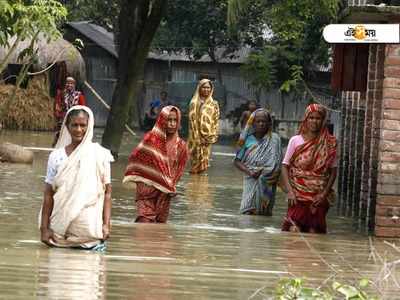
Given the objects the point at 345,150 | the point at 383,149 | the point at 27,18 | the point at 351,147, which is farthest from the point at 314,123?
the point at 345,150

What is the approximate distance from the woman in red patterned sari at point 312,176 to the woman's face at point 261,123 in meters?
2.11

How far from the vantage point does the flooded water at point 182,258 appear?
816 cm

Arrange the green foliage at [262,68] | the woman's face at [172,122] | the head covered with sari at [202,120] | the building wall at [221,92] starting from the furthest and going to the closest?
the building wall at [221,92] → the green foliage at [262,68] → the head covered with sari at [202,120] → the woman's face at [172,122]

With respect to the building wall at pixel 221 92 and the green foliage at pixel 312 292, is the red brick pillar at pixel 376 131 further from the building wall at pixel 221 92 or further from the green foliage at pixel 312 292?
the building wall at pixel 221 92

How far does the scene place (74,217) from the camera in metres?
10.1

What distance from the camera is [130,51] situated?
78.6ft

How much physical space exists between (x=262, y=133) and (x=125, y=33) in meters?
8.92

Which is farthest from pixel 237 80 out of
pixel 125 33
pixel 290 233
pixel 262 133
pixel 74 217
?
pixel 74 217

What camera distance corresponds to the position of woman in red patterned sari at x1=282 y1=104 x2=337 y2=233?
13289 mm

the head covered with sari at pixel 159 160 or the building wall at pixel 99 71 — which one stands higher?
the building wall at pixel 99 71

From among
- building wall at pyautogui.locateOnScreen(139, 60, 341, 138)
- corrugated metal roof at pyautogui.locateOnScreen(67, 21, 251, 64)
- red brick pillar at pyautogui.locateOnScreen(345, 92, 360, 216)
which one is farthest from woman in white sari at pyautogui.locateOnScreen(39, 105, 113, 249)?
corrugated metal roof at pyautogui.locateOnScreen(67, 21, 251, 64)

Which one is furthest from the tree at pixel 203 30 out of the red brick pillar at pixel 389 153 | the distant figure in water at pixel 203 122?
the red brick pillar at pixel 389 153

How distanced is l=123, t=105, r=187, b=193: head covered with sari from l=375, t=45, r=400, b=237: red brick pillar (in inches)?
92.9

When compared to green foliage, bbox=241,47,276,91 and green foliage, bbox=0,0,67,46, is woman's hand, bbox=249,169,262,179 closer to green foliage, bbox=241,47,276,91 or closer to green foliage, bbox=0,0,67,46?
green foliage, bbox=0,0,67,46
